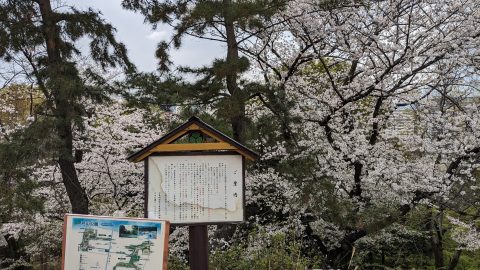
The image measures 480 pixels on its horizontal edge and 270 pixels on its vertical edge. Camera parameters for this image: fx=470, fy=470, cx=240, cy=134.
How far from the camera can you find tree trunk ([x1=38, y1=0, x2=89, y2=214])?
303 inches

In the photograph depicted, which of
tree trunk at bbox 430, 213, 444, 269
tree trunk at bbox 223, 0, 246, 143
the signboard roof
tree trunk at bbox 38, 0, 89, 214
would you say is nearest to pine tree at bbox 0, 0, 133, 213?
tree trunk at bbox 38, 0, 89, 214

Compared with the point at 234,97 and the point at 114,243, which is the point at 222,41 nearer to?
the point at 234,97

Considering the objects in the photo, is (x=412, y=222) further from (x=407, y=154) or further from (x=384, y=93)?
(x=384, y=93)

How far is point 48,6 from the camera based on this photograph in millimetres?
8680

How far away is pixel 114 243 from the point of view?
3842 mm

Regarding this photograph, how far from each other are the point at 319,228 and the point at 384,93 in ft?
9.84

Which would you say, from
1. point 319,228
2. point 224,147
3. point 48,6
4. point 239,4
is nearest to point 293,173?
point 319,228

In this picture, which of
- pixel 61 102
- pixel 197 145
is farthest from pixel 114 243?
pixel 61 102

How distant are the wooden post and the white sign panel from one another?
0.17 metres

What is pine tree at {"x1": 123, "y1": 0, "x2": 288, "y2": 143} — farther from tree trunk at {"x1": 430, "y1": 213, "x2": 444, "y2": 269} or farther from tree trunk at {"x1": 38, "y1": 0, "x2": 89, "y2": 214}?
tree trunk at {"x1": 430, "y1": 213, "x2": 444, "y2": 269}

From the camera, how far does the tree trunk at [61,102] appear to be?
7.70 metres

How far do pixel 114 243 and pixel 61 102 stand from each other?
490 centimetres

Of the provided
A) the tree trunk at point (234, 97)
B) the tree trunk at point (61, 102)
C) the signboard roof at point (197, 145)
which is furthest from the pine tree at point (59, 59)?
the signboard roof at point (197, 145)

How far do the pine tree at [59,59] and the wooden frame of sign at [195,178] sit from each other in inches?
156
